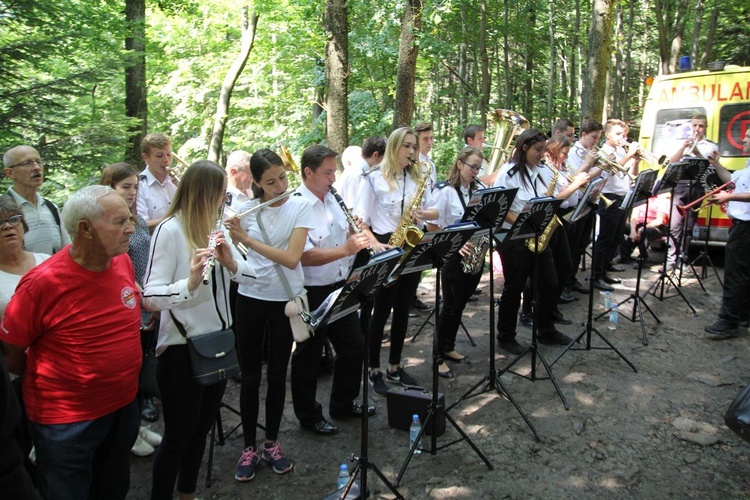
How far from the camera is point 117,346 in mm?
2619

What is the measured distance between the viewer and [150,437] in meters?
4.25

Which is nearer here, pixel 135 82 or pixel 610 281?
pixel 610 281

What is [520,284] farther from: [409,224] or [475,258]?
[409,224]

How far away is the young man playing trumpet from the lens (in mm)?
6027

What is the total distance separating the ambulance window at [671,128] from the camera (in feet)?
29.7

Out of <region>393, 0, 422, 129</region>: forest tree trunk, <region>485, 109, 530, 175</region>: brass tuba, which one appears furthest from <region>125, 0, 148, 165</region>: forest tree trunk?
<region>485, 109, 530, 175</region>: brass tuba

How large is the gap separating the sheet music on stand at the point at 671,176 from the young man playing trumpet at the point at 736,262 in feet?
1.72

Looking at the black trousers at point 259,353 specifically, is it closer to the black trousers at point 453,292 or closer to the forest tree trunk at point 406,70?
the black trousers at point 453,292

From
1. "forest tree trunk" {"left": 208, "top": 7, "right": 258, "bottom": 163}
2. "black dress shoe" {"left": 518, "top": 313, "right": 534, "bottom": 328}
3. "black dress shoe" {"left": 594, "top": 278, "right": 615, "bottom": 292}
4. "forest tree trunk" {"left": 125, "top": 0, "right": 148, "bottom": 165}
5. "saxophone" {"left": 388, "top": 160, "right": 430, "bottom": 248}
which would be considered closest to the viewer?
"saxophone" {"left": 388, "top": 160, "right": 430, "bottom": 248}

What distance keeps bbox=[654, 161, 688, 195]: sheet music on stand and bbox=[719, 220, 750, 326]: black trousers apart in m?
0.85

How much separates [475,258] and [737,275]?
315 cm

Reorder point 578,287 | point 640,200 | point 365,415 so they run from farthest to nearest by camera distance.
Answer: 1. point 578,287
2. point 640,200
3. point 365,415

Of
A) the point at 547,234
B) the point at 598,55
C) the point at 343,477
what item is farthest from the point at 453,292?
the point at 598,55

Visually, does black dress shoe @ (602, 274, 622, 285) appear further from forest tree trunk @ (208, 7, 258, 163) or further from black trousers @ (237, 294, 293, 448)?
forest tree trunk @ (208, 7, 258, 163)
